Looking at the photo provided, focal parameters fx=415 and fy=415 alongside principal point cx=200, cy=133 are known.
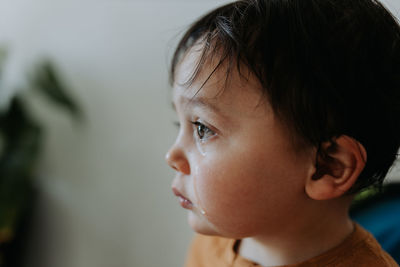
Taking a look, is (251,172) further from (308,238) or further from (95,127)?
(95,127)

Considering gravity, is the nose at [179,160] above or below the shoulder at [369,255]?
above

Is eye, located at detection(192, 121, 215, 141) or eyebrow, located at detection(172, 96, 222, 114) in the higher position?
eyebrow, located at detection(172, 96, 222, 114)

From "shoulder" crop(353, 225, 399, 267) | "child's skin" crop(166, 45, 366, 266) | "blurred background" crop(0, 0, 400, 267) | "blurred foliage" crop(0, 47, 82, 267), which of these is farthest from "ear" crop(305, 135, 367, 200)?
"blurred foliage" crop(0, 47, 82, 267)

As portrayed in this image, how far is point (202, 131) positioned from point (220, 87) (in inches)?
3.4

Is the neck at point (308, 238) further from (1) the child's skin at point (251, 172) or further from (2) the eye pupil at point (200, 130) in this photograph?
(2) the eye pupil at point (200, 130)

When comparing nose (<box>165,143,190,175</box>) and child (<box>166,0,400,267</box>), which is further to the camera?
nose (<box>165,143,190,175</box>)

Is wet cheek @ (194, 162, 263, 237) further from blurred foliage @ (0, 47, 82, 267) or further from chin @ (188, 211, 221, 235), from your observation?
blurred foliage @ (0, 47, 82, 267)

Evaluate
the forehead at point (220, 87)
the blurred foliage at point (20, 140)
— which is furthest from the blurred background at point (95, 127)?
the forehead at point (220, 87)

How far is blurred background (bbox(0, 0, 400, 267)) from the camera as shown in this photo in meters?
1.38

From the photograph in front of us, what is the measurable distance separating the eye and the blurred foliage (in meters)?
0.95

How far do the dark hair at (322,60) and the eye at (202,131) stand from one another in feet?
0.34

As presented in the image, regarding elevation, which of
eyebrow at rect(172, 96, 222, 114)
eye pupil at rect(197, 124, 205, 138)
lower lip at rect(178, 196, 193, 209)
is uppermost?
eyebrow at rect(172, 96, 222, 114)

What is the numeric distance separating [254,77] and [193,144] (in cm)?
15

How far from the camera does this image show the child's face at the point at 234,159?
58cm
